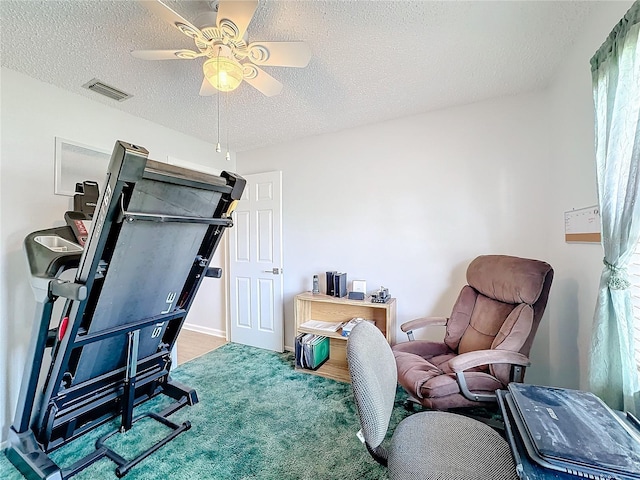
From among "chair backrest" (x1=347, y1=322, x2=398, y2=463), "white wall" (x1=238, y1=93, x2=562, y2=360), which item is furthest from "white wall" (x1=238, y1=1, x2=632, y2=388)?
"chair backrest" (x1=347, y1=322, x2=398, y2=463)

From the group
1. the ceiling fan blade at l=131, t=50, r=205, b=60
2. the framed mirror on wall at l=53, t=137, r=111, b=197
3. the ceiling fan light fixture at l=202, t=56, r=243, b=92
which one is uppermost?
the ceiling fan blade at l=131, t=50, r=205, b=60

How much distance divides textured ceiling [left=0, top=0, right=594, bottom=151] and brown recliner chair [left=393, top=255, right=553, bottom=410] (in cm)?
140

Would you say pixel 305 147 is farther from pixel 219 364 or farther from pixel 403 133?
pixel 219 364

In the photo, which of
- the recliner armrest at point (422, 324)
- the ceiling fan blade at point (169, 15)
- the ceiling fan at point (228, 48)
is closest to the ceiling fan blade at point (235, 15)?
the ceiling fan at point (228, 48)

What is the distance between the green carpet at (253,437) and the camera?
5.12 feet

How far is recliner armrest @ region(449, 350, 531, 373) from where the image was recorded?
1550 millimetres

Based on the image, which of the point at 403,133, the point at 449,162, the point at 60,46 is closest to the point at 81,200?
the point at 60,46

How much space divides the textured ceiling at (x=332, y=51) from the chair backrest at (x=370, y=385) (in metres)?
1.62

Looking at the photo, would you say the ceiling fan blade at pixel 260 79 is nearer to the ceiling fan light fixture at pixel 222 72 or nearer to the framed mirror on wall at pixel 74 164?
the ceiling fan light fixture at pixel 222 72

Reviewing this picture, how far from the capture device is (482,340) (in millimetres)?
1985

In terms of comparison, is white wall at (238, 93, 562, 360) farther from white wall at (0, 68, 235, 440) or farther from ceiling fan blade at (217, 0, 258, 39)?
white wall at (0, 68, 235, 440)

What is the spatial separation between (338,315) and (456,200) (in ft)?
5.43

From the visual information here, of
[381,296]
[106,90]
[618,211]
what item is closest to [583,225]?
[618,211]

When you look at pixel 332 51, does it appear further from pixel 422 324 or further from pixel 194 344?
pixel 194 344
